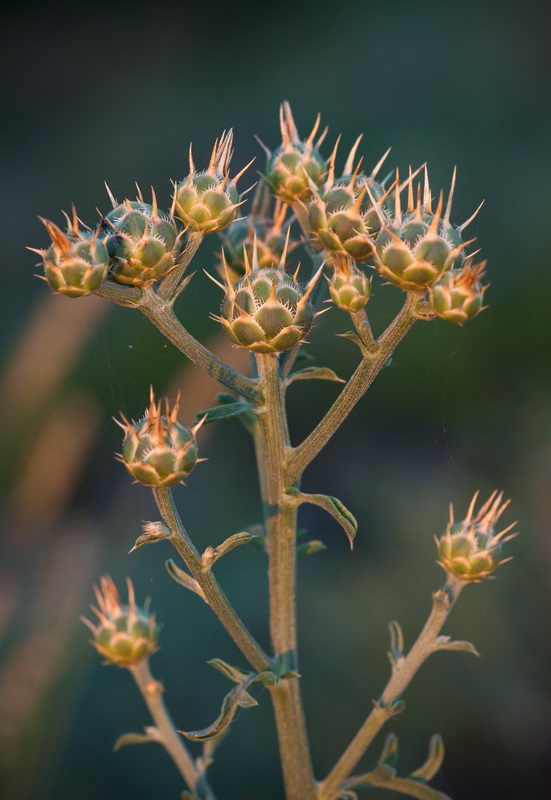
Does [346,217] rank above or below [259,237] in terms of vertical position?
below

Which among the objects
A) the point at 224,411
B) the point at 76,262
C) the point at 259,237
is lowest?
the point at 224,411

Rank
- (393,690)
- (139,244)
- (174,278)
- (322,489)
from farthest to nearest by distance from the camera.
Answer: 1. (322,489)
2. (393,690)
3. (174,278)
4. (139,244)

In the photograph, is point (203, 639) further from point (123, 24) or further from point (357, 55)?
point (123, 24)

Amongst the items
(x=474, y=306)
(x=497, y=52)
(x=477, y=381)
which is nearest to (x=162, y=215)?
(x=474, y=306)

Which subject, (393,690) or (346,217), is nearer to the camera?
→ (346,217)

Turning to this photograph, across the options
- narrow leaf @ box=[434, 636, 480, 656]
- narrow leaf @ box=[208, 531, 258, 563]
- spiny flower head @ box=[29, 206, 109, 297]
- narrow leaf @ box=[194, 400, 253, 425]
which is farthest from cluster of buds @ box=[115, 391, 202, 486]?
narrow leaf @ box=[434, 636, 480, 656]

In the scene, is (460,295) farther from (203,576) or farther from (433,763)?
(433,763)

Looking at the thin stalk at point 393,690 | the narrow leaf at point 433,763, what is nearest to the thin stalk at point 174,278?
the thin stalk at point 393,690

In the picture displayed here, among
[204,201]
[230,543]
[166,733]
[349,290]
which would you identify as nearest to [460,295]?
[349,290]
